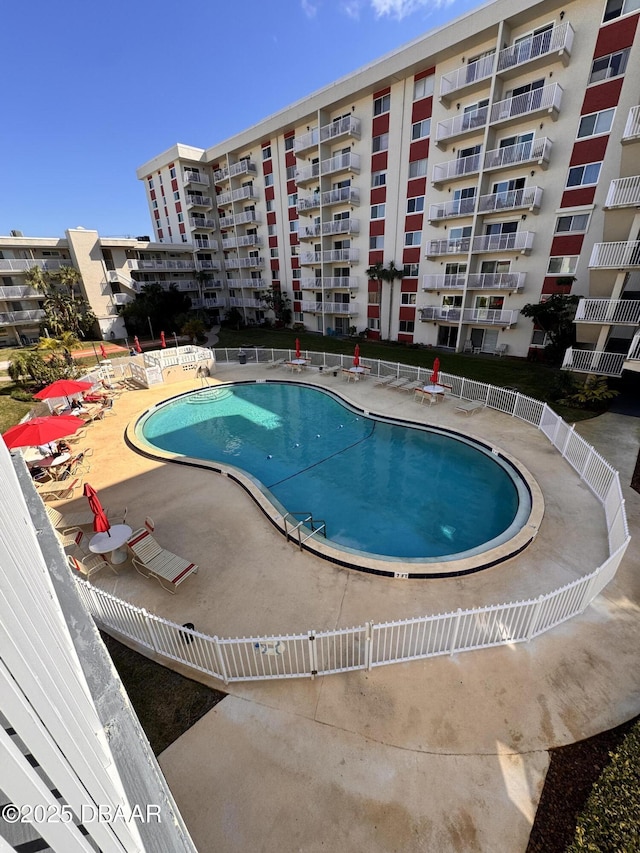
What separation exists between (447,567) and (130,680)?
6449 mm

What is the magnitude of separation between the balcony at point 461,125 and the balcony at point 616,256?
12.2 m

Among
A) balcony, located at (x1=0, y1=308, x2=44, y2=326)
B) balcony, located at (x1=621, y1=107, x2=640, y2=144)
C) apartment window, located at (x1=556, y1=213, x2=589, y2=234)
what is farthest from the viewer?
balcony, located at (x1=0, y1=308, x2=44, y2=326)

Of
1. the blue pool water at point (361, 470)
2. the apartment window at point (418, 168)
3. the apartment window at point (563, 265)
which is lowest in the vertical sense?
the blue pool water at point (361, 470)

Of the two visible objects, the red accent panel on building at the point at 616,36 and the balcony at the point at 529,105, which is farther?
the balcony at the point at 529,105

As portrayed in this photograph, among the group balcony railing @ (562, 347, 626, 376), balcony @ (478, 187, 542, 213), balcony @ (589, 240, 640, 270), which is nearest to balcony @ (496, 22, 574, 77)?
balcony @ (478, 187, 542, 213)

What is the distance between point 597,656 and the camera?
6.28m

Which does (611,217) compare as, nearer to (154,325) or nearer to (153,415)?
(153,415)

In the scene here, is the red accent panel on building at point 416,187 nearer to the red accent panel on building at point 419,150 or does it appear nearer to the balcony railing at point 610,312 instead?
the red accent panel on building at point 419,150

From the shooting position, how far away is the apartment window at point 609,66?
712 inches

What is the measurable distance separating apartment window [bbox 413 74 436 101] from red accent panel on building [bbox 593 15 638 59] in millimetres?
9452

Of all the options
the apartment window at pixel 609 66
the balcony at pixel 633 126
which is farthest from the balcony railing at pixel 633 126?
the apartment window at pixel 609 66

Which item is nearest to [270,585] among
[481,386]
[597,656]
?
[597,656]

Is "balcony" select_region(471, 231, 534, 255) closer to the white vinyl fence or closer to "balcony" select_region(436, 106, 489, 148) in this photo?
"balcony" select_region(436, 106, 489, 148)

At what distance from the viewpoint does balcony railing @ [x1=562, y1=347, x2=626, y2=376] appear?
17203 mm
